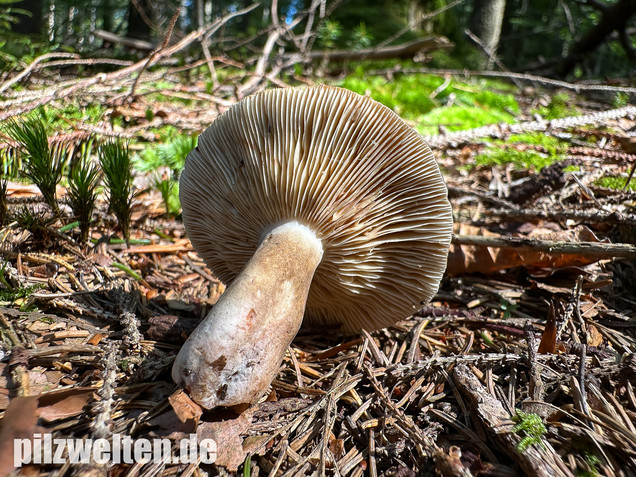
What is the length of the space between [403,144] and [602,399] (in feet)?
4.07

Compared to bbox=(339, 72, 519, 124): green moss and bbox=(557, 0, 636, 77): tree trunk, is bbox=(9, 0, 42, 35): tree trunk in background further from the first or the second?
bbox=(557, 0, 636, 77): tree trunk

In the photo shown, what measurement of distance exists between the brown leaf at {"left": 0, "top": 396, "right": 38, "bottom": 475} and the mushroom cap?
1.10 metres

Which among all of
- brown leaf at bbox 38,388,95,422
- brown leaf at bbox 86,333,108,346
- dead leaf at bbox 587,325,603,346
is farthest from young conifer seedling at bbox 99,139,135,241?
dead leaf at bbox 587,325,603,346

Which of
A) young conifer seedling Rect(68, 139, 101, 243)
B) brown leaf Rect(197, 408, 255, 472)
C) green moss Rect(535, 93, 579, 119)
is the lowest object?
brown leaf Rect(197, 408, 255, 472)

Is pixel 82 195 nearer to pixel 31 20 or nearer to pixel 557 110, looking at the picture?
pixel 557 110

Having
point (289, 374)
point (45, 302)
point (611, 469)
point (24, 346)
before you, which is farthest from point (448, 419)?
point (45, 302)

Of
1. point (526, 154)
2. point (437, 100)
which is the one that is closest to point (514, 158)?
point (526, 154)

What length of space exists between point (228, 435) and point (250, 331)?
1.21 ft

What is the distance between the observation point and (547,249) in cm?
207

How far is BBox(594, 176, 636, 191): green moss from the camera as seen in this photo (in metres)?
2.72

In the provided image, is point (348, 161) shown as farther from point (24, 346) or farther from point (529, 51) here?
point (529, 51)

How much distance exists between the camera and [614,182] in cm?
280

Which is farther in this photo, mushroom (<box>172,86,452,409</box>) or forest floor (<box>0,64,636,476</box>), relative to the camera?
mushroom (<box>172,86,452,409</box>)

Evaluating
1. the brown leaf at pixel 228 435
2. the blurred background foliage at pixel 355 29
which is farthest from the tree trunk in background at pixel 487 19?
the brown leaf at pixel 228 435
